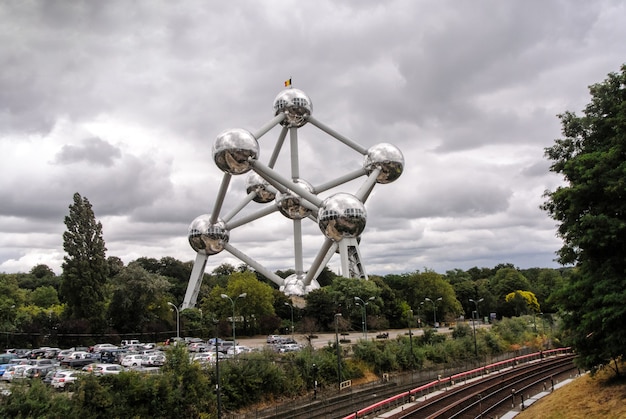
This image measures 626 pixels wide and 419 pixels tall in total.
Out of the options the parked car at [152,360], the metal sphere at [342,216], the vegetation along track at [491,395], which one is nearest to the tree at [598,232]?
Result: the vegetation along track at [491,395]

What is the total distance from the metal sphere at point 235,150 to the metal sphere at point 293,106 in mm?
9502

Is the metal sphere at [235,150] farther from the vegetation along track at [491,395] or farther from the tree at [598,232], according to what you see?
the tree at [598,232]

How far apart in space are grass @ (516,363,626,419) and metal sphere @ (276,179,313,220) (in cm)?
2814

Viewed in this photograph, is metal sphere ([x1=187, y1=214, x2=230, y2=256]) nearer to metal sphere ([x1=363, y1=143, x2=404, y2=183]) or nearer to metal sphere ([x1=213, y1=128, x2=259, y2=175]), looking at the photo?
metal sphere ([x1=213, y1=128, x2=259, y2=175])

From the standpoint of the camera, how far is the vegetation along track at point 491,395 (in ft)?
71.4

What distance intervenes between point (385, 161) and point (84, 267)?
87.8 ft

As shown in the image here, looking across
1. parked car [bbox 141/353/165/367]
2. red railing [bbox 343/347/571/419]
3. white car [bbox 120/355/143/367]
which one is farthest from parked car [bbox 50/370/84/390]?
red railing [bbox 343/347/571/419]

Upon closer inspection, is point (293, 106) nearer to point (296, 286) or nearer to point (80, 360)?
point (296, 286)

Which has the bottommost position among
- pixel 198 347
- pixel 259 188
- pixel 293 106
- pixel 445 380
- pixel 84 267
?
pixel 445 380

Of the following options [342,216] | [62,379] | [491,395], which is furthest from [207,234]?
[491,395]

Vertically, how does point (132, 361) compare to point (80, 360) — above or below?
below

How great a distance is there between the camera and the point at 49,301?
6831 cm

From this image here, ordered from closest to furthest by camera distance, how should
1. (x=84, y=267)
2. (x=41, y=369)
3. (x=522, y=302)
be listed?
(x=41, y=369)
(x=84, y=267)
(x=522, y=302)

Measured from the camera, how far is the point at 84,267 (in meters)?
41.1
